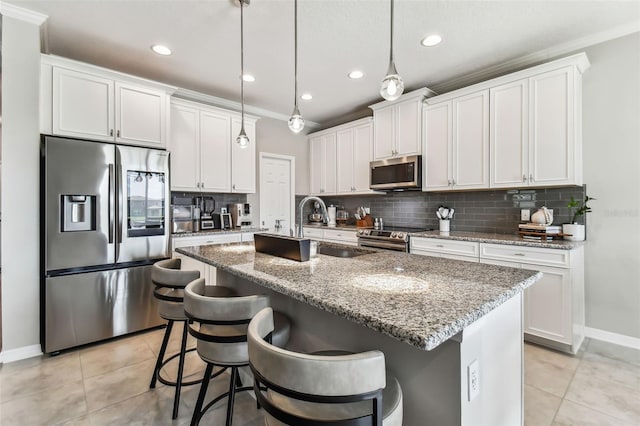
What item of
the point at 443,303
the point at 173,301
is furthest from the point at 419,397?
the point at 173,301

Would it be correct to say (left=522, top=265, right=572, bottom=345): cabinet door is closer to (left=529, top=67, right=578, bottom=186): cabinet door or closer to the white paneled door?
(left=529, top=67, right=578, bottom=186): cabinet door

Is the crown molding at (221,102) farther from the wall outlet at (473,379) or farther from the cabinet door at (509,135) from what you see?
the wall outlet at (473,379)

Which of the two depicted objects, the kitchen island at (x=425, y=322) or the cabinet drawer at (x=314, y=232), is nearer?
the kitchen island at (x=425, y=322)

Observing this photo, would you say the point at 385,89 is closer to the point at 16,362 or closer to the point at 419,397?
the point at 419,397

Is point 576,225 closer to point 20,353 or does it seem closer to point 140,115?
point 140,115

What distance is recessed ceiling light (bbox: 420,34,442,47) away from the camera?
2.68 m

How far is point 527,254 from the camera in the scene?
2674 millimetres

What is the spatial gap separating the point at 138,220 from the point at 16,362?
1390 mm

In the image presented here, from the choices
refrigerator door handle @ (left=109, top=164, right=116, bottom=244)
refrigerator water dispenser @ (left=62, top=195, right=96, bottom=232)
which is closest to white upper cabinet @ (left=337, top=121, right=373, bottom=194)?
refrigerator door handle @ (left=109, top=164, right=116, bottom=244)

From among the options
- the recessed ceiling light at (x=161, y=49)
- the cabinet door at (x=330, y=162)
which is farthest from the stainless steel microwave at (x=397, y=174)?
the recessed ceiling light at (x=161, y=49)

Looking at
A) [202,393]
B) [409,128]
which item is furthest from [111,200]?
[409,128]

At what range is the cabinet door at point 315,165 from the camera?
205 inches

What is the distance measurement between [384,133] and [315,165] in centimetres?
154

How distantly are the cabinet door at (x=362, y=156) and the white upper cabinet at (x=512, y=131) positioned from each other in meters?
0.95
